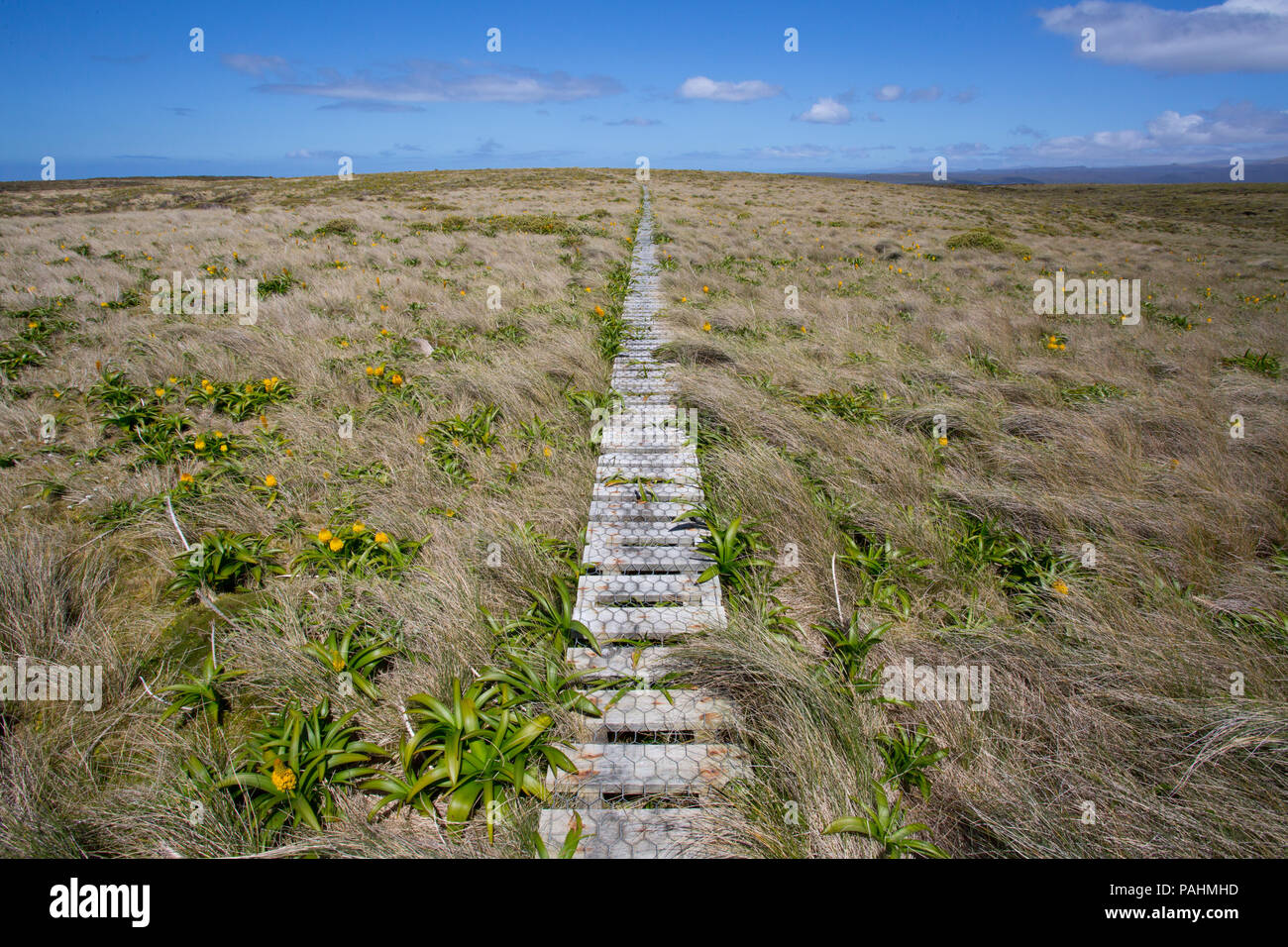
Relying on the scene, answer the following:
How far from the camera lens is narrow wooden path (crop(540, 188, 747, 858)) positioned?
77.2 inches

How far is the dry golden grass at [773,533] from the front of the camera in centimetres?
202

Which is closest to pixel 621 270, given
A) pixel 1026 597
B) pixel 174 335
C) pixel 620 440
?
pixel 174 335

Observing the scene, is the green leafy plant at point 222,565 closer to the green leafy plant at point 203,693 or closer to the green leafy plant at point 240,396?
the green leafy plant at point 203,693

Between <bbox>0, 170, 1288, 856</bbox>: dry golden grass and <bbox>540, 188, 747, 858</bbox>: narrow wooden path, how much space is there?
0.15 meters

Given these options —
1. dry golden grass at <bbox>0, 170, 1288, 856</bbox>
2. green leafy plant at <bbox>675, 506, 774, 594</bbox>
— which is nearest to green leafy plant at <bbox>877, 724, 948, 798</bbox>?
dry golden grass at <bbox>0, 170, 1288, 856</bbox>

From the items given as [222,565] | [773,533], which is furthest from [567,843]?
[222,565]

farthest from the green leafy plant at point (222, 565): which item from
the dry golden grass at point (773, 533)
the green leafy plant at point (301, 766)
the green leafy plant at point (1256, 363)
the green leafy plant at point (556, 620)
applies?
the green leafy plant at point (1256, 363)

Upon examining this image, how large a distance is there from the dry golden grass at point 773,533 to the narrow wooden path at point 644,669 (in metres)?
0.15

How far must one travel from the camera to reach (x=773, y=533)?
3730 mm

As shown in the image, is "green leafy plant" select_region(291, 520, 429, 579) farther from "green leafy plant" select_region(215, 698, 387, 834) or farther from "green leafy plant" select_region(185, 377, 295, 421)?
"green leafy plant" select_region(185, 377, 295, 421)

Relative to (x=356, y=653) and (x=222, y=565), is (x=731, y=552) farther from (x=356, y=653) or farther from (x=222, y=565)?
(x=222, y=565)

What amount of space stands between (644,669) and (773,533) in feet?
4.72

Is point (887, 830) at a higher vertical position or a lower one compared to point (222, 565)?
lower

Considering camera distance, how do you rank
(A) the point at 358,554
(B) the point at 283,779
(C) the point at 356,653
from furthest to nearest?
1. (A) the point at 358,554
2. (C) the point at 356,653
3. (B) the point at 283,779
